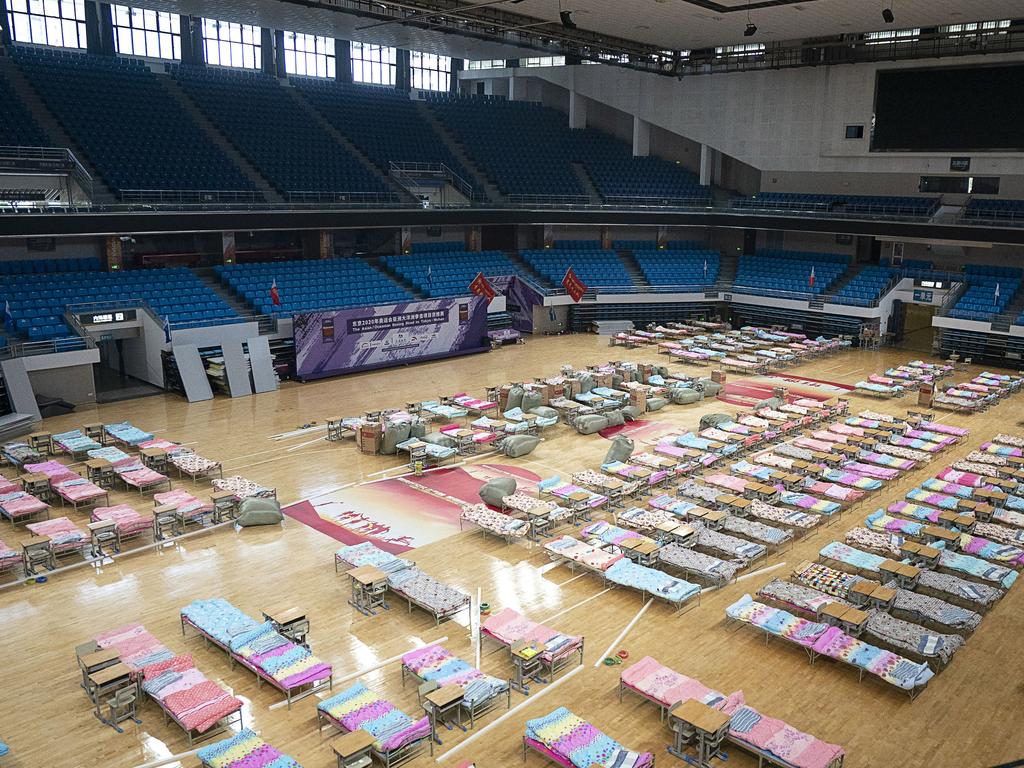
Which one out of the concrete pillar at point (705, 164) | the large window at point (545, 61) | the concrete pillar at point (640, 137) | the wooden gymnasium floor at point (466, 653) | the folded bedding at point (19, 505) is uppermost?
the large window at point (545, 61)

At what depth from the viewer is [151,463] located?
18.3 metres

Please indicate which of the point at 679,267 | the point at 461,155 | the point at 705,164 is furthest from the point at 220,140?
the point at 705,164

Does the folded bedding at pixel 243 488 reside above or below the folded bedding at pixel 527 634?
above

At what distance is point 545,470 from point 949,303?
21095mm

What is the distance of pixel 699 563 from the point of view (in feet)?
44.9

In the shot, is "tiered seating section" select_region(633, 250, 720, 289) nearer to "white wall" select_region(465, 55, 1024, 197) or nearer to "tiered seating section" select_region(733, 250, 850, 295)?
"tiered seating section" select_region(733, 250, 850, 295)

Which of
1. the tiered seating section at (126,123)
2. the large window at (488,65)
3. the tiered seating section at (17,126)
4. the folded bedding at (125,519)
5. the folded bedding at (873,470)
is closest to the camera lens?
the folded bedding at (125,519)

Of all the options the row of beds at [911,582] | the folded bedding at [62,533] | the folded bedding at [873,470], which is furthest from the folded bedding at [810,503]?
the folded bedding at [62,533]

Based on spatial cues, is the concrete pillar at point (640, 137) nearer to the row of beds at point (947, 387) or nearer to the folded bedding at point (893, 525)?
the row of beds at point (947, 387)

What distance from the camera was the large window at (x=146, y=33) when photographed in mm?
33375

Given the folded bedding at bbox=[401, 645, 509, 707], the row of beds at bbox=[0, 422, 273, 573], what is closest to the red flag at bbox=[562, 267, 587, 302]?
the row of beds at bbox=[0, 422, 273, 573]

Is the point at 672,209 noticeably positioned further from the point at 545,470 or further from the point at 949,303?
the point at 545,470

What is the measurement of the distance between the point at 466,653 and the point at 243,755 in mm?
3380

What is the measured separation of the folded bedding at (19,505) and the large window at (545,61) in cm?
3396
